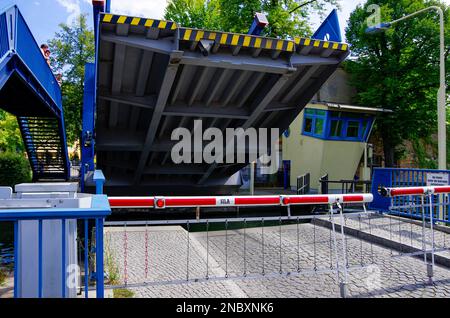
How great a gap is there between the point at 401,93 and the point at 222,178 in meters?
14.7

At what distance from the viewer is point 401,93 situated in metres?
21.4

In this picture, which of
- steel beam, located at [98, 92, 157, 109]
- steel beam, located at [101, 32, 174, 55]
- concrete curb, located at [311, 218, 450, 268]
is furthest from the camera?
steel beam, located at [98, 92, 157, 109]

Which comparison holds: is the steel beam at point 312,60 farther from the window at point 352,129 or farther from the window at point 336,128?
the window at point 352,129

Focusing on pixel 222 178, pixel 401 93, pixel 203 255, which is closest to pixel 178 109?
pixel 203 255

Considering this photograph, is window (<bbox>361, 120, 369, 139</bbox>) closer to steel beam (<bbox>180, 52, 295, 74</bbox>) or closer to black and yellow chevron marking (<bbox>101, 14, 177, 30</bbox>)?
steel beam (<bbox>180, 52, 295, 74</bbox>)

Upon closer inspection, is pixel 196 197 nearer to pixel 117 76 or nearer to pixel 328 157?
pixel 117 76

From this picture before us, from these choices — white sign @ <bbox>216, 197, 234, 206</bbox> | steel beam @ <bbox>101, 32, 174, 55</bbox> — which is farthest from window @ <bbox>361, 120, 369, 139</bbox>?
white sign @ <bbox>216, 197, 234, 206</bbox>

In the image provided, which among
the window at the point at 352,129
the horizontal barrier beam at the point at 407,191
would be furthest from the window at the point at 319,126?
the horizontal barrier beam at the point at 407,191

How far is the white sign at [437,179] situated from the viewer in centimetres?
760

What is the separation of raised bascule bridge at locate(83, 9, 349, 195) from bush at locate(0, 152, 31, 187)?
42.9ft

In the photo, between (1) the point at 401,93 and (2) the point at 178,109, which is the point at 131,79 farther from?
(1) the point at 401,93

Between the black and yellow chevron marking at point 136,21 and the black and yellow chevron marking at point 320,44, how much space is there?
97.0 inches

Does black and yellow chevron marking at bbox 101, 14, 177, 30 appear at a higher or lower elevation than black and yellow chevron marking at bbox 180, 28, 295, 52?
higher

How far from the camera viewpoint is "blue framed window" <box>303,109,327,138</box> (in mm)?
18266
